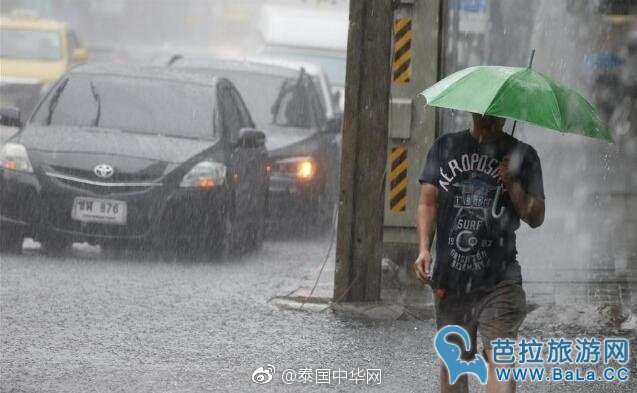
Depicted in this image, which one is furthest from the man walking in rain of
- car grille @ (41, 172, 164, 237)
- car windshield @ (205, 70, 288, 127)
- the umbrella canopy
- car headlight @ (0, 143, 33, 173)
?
car windshield @ (205, 70, 288, 127)

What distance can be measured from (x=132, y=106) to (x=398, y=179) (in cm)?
355

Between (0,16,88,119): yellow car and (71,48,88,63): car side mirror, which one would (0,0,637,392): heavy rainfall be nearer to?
(0,16,88,119): yellow car

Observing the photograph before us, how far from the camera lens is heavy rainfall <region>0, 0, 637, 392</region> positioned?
8742 millimetres

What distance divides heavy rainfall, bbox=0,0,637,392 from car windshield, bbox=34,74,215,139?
0.02m

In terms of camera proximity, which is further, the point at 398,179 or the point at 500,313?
the point at 398,179

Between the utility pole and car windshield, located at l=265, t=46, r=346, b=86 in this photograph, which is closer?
the utility pole

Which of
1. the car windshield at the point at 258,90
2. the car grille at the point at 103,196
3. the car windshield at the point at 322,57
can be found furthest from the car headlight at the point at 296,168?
the car windshield at the point at 322,57

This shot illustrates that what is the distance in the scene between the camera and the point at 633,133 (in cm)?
2184

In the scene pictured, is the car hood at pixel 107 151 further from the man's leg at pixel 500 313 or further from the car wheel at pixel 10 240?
the man's leg at pixel 500 313

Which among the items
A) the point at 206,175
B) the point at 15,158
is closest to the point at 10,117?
the point at 15,158

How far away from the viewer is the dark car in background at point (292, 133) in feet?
51.4

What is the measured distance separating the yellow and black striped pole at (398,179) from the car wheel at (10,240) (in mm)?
3475

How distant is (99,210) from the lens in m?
12.5

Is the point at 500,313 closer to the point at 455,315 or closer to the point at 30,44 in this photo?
the point at 455,315
